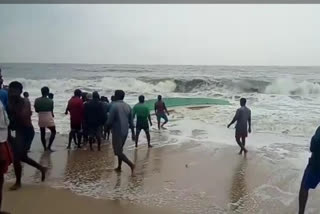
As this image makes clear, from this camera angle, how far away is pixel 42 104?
789 cm

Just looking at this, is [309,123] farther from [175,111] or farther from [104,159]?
[104,159]

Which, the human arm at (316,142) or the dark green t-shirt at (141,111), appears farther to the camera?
the dark green t-shirt at (141,111)

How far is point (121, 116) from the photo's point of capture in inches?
242

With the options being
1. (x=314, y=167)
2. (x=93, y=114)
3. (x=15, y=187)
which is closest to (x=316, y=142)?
(x=314, y=167)

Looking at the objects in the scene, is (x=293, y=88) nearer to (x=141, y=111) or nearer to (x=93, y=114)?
(x=141, y=111)

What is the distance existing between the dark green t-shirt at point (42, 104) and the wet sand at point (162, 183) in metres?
0.89

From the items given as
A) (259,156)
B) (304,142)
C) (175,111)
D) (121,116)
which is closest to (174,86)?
(175,111)

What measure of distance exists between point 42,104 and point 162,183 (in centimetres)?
330

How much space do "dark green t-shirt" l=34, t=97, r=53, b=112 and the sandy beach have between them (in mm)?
892

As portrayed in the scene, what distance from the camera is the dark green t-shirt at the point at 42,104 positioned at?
7.89 meters

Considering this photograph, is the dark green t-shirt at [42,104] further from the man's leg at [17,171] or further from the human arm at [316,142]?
the human arm at [316,142]

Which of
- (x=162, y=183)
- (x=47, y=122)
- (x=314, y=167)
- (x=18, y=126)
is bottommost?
(x=162, y=183)

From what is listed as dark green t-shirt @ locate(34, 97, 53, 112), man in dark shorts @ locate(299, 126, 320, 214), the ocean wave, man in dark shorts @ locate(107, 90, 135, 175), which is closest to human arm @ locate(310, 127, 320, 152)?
man in dark shorts @ locate(299, 126, 320, 214)

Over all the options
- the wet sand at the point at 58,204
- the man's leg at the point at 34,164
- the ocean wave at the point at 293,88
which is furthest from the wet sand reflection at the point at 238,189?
the ocean wave at the point at 293,88
